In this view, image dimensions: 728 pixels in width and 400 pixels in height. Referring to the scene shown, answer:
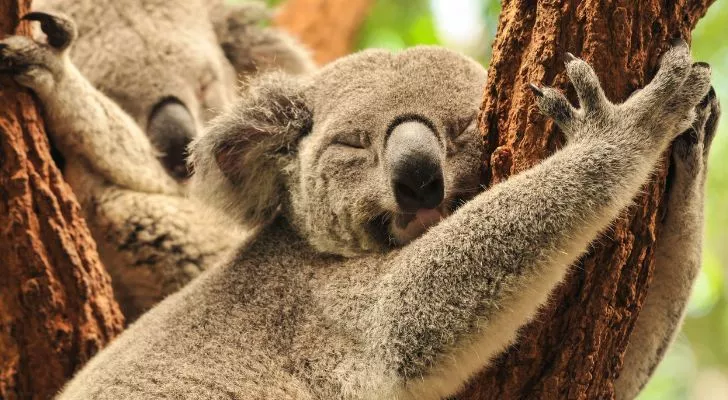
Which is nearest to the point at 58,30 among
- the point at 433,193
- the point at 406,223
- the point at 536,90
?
the point at 406,223

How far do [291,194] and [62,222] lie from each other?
3.50 ft

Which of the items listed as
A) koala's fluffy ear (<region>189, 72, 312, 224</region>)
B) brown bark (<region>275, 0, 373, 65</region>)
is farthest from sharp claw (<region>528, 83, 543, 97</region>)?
brown bark (<region>275, 0, 373, 65</region>)

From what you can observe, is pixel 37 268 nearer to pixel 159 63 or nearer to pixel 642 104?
pixel 159 63

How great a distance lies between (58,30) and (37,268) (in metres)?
1.12

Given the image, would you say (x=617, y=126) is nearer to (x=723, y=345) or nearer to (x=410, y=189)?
(x=410, y=189)

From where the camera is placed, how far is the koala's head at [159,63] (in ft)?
16.2

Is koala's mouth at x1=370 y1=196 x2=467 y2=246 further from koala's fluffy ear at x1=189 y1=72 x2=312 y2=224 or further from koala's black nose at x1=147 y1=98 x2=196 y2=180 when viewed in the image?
koala's black nose at x1=147 y1=98 x2=196 y2=180

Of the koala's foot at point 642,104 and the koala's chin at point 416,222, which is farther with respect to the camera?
the koala's chin at point 416,222

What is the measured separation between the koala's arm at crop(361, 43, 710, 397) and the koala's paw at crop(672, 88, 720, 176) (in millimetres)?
221

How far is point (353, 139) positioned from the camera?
3.11 meters

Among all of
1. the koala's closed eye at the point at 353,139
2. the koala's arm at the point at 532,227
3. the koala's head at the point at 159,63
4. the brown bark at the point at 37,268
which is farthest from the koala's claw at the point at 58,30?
the koala's arm at the point at 532,227

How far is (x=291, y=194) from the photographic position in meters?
3.45

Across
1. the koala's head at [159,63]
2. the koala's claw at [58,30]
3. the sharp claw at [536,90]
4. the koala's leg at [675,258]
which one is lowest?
the koala's leg at [675,258]

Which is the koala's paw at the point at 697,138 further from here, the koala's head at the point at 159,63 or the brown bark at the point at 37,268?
the koala's head at the point at 159,63
